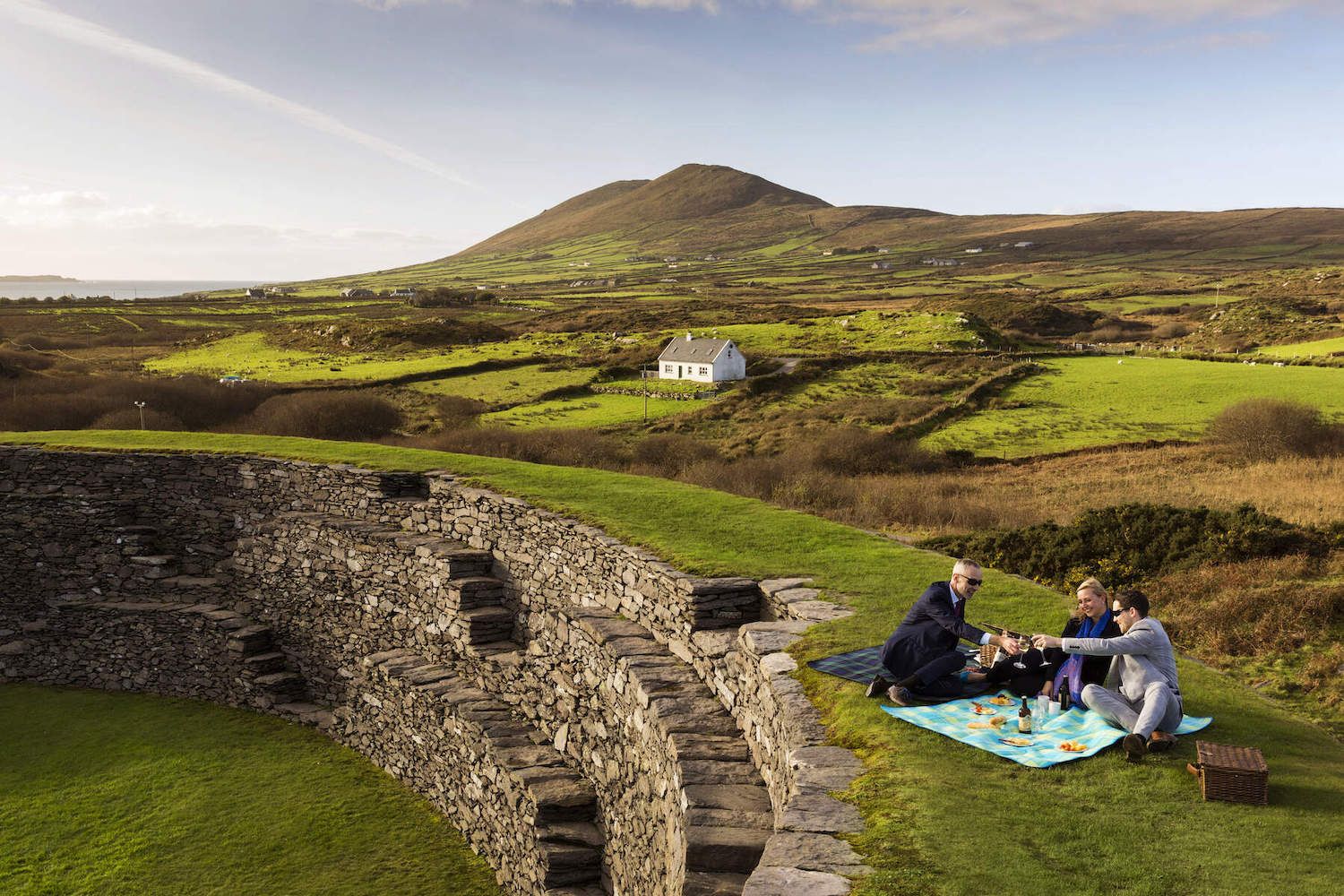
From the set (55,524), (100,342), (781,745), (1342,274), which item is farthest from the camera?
(1342,274)

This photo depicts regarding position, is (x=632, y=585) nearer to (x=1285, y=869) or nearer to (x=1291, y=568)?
(x=1285, y=869)

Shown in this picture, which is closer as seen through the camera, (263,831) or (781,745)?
(781,745)

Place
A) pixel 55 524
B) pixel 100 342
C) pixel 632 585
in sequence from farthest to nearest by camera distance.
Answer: pixel 100 342 → pixel 55 524 → pixel 632 585

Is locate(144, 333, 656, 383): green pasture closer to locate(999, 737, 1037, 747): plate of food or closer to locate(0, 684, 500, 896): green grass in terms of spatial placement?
locate(0, 684, 500, 896): green grass

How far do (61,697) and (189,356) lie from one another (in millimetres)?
71833

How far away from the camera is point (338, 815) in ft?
54.7

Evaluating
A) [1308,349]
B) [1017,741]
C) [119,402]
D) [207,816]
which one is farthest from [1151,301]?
[207,816]

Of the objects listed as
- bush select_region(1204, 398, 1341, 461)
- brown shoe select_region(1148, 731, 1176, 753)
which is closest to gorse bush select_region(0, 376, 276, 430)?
brown shoe select_region(1148, 731, 1176, 753)

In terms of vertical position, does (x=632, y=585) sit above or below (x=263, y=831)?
above

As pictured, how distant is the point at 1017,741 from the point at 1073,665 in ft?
4.26

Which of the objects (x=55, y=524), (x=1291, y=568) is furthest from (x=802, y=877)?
(x=55, y=524)

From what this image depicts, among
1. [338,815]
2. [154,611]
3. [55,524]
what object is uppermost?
[55,524]

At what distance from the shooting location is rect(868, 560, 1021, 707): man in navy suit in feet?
32.7

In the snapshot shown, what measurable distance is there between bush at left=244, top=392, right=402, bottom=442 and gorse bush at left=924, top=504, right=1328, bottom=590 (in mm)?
39548
